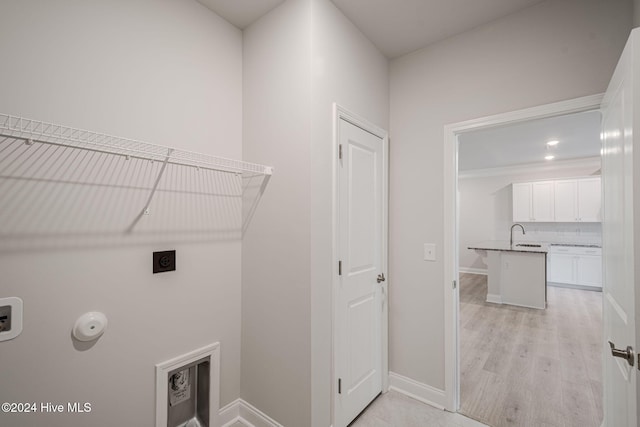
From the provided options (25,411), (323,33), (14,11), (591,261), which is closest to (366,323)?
(25,411)

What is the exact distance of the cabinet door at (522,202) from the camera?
6.52m

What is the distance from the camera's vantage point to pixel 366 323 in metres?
2.04

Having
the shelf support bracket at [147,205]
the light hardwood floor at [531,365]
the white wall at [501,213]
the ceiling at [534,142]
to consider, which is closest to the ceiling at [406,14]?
the shelf support bracket at [147,205]

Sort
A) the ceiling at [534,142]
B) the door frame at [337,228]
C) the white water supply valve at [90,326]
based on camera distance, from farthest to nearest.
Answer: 1. the ceiling at [534,142]
2. the door frame at [337,228]
3. the white water supply valve at [90,326]

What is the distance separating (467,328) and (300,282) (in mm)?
3166

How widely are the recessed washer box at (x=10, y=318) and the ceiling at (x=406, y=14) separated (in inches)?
73.6

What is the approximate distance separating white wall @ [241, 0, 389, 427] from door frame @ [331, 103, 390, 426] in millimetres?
32

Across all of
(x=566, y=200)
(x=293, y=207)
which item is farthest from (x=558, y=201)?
(x=293, y=207)

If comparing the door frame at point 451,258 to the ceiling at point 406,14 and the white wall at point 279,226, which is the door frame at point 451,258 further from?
the white wall at point 279,226

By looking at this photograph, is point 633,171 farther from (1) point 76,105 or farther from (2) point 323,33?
(1) point 76,105

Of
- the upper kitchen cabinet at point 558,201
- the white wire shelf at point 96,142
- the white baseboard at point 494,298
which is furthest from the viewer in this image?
the upper kitchen cabinet at point 558,201

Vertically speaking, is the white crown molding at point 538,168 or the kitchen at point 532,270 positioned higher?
the white crown molding at point 538,168

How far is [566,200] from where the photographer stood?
239 inches

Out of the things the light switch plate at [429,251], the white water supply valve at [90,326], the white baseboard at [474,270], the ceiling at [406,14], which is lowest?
the white baseboard at [474,270]
